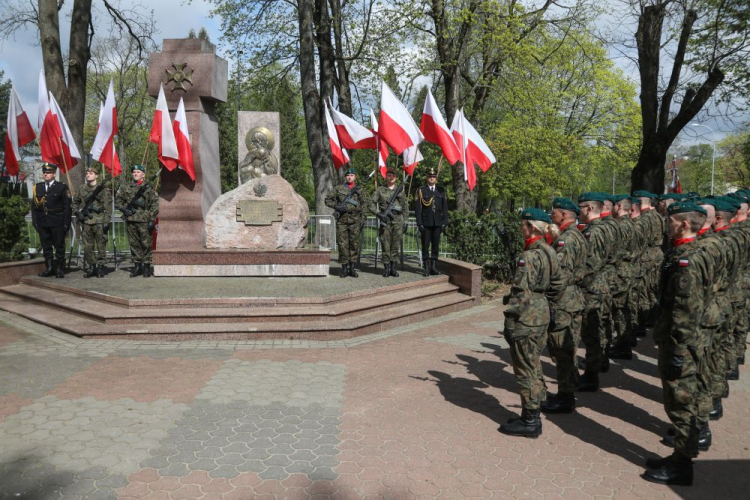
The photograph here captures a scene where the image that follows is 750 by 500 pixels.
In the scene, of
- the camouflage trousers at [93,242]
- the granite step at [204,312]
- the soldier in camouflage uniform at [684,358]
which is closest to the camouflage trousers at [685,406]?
the soldier in camouflage uniform at [684,358]

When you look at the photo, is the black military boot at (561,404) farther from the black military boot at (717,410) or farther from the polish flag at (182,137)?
→ the polish flag at (182,137)

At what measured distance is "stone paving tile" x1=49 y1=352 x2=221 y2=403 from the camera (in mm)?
5512

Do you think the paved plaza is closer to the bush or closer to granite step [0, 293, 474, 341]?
granite step [0, 293, 474, 341]

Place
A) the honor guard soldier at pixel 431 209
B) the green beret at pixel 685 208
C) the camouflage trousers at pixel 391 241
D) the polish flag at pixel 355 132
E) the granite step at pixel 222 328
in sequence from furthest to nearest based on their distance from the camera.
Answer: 1. the polish flag at pixel 355 132
2. the camouflage trousers at pixel 391 241
3. the honor guard soldier at pixel 431 209
4. the granite step at pixel 222 328
5. the green beret at pixel 685 208

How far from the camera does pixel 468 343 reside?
8.00 m

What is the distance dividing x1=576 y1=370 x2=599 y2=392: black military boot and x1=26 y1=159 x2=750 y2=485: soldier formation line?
0.04 ft

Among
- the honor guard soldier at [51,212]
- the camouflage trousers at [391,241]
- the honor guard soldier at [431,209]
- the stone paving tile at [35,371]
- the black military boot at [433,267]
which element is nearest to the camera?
the stone paving tile at [35,371]

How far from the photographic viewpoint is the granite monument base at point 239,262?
35.0 ft

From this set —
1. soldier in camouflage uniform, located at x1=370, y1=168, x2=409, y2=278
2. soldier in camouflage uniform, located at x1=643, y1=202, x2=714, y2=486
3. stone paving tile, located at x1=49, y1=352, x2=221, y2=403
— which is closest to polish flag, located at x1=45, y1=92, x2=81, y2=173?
stone paving tile, located at x1=49, y1=352, x2=221, y2=403

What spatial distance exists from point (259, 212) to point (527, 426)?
7.67 meters

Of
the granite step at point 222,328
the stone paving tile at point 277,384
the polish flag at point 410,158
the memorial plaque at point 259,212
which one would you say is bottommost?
the stone paving tile at point 277,384

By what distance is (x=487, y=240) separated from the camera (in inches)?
500

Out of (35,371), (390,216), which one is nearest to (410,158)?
(390,216)

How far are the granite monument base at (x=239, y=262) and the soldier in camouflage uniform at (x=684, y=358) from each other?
7434 millimetres
